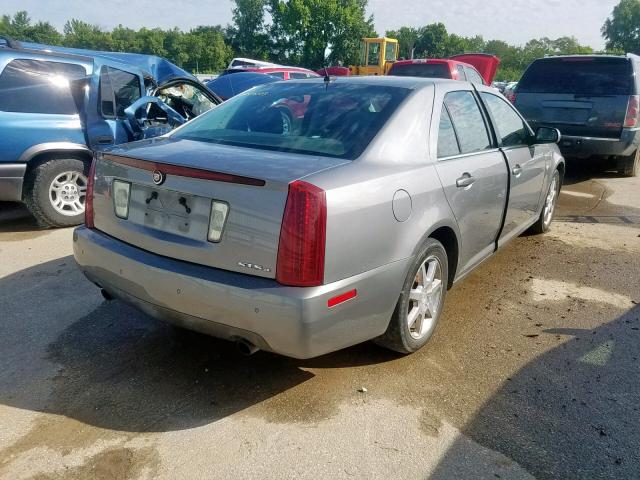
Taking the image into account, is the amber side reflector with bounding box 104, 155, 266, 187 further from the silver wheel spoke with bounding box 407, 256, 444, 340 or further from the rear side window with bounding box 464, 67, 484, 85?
the rear side window with bounding box 464, 67, 484, 85

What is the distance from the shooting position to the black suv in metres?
8.13

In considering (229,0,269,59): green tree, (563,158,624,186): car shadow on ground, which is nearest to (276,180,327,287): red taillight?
(563,158,624,186): car shadow on ground

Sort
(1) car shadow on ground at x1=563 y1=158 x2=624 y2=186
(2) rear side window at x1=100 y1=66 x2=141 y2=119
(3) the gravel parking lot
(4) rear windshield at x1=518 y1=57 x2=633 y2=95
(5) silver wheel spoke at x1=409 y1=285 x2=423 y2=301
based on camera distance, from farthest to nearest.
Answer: (1) car shadow on ground at x1=563 y1=158 x2=624 y2=186 → (4) rear windshield at x1=518 y1=57 x2=633 y2=95 → (2) rear side window at x1=100 y1=66 x2=141 y2=119 → (5) silver wheel spoke at x1=409 y1=285 x2=423 y2=301 → (3) the gravel parking lot

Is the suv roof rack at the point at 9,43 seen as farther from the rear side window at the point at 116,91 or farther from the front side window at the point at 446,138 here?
the front side window at the point at 446,138

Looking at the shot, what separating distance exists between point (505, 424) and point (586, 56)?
7823mm

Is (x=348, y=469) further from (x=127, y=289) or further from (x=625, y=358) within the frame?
(x=625, y=358)

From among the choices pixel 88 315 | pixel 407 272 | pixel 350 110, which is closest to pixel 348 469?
pixel 407 272

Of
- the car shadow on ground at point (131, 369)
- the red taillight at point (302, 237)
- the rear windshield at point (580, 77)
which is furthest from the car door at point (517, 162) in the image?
the rear windshield at point (580, 77)

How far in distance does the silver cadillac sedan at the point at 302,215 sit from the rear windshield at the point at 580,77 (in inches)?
229

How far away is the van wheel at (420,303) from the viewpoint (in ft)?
9.60

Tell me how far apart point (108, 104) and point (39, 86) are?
0.73m

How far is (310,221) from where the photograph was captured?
235 centimetres

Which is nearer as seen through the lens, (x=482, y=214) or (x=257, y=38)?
(x=482, y=214)

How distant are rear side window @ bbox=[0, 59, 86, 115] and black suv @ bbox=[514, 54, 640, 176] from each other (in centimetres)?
689
